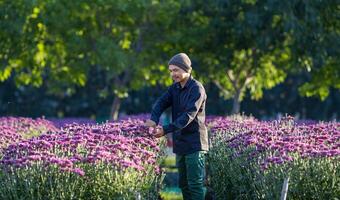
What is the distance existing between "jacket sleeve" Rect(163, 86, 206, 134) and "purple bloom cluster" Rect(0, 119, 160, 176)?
15.0 inches

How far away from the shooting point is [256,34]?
22.3 meters

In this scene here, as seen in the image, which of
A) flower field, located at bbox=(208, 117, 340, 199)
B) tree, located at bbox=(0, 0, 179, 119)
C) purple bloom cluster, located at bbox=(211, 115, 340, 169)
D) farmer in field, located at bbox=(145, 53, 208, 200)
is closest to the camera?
flower field, located at bbox=(208, 117, 340, 199)

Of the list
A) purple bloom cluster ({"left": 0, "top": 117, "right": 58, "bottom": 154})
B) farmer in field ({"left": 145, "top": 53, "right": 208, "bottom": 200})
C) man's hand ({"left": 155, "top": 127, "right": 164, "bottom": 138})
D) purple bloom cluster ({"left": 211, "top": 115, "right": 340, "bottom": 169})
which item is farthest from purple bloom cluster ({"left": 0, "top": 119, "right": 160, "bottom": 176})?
purple bloom cluster ({"left": 0, "top": 117, "right": 58, "bottom": 154})

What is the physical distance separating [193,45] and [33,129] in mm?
8421

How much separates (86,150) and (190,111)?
117 cm

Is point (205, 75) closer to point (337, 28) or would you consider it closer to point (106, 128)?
point (337, 28)

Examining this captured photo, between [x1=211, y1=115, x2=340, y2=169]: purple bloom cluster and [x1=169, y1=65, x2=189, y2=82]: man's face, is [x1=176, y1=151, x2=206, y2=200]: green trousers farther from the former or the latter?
[x1=169, y1=65, x2=189, y2=82]: man's face

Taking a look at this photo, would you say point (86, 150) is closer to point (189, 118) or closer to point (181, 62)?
point (189, 118)

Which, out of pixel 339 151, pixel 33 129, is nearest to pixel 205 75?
pixel 33 129

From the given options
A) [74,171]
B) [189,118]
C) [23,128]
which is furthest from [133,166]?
[23,128]

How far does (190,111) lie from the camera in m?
9.85

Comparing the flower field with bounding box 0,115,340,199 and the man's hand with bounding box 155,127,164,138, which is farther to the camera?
the man's hand with bounding box 155,127,164,138

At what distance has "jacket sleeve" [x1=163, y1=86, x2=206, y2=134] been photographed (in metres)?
9.75

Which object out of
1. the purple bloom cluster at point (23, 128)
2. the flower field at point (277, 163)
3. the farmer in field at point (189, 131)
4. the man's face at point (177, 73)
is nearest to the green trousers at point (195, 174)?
the farmer in field at point (189, 131)
